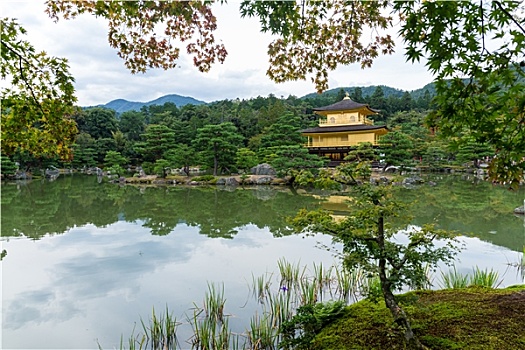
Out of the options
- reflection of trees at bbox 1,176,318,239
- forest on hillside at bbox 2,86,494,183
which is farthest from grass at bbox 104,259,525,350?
forest on hillside at bbox 2,86,494,183

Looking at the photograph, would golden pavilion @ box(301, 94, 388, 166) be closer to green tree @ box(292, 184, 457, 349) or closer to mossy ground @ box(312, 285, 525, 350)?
mossy ground @ box(312, 285, 525, 350)

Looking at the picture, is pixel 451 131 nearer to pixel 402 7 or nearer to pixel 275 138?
pixel 402 7

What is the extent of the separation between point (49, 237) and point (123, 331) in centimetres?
464

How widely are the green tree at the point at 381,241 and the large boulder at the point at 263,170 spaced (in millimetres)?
15489

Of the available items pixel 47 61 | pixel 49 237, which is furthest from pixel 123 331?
pixel 49 237

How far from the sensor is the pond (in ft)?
10.3

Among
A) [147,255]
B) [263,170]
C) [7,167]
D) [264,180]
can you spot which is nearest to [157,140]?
[263,170]

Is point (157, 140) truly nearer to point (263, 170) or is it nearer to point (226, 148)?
point (226, 148)

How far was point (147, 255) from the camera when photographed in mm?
5176

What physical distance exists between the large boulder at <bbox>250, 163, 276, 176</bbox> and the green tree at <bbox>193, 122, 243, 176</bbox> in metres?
1.46

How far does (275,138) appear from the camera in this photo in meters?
19.9

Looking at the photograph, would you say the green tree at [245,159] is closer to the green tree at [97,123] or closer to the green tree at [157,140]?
the green tree at [157,140]

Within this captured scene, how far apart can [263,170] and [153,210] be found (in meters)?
8.89

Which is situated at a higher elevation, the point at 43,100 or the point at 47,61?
the point at 47,61
